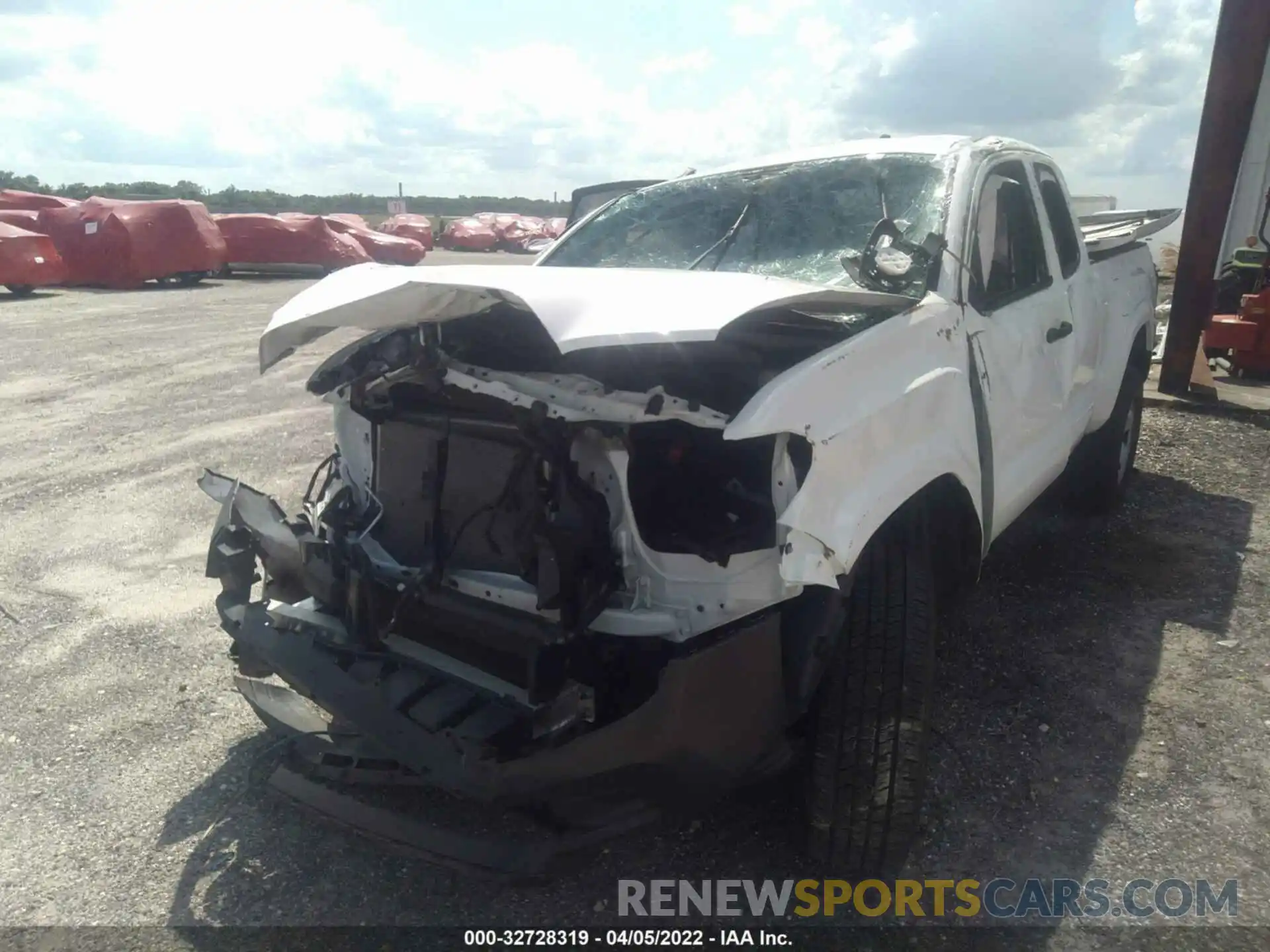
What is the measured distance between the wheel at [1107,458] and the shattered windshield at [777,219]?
6.75 feet

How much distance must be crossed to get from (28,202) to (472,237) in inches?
562

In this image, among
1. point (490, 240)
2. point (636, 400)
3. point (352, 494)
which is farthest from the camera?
point (490, 240)

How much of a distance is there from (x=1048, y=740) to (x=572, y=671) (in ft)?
5.75

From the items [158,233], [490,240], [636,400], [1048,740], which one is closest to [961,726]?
[1048,740]

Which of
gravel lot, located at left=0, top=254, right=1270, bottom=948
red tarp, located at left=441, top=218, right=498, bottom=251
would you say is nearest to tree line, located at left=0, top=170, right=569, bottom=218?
red tarp, located at left=441, top=218, right=498, bottom=251

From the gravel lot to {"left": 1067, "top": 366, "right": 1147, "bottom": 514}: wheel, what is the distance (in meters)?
0.14

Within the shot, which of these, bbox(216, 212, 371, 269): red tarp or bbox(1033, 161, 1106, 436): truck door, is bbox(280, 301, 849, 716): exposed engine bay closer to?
bbox(1033, 161, 1106, 436): truck door

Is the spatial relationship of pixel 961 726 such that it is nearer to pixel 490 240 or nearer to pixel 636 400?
pixel 636 400

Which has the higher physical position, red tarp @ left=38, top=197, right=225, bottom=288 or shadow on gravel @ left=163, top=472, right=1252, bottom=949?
red tarp @ left=38, top=197, right=225, bottom=288

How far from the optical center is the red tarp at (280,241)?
67.7ft

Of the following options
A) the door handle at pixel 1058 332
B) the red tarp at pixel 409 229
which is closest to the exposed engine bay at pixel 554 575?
the door handle at pixel 1058 332

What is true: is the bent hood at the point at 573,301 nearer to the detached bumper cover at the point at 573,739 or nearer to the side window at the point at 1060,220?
the detached bumper cover at the point at 573,739

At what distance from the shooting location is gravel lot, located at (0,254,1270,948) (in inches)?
100.0

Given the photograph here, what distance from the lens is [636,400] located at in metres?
2.27
